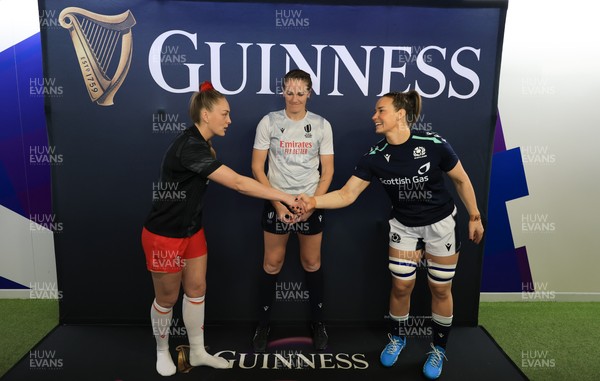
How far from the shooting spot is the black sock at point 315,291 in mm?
2740

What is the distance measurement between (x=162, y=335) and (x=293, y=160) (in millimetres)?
1264

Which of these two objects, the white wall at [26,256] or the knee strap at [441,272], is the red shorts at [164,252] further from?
the white wall at [26,256]

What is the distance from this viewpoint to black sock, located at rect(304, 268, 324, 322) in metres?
2.74

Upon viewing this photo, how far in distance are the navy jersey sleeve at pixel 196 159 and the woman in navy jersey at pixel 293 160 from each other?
18.8 inches

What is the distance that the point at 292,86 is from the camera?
7.89ft

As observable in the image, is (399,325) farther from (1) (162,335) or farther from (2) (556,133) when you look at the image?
(2) (556,133)

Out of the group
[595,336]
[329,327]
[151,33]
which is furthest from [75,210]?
[595,336]

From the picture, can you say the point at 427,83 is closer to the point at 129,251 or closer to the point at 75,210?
the point at 129,251

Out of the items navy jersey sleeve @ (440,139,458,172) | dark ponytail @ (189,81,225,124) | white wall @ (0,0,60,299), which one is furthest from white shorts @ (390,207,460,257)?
white wall @ (0,0,60,299)

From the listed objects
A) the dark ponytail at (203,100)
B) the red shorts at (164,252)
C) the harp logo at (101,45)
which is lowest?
the red shorts at (164,252)

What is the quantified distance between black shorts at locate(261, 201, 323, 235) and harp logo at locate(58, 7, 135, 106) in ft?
4.28

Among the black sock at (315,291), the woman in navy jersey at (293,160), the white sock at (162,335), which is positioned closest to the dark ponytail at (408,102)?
the woman in navy jersey at (293,160)

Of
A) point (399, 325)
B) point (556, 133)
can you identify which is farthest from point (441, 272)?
point (556, 133)

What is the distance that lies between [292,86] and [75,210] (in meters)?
1.74
